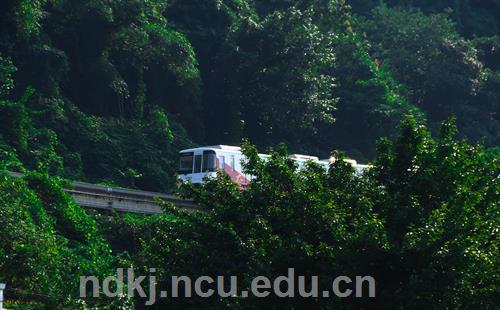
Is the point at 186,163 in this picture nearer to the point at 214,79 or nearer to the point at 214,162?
the point at 214,162

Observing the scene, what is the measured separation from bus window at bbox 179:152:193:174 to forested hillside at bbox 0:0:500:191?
10.8ft

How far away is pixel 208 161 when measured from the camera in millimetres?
46875

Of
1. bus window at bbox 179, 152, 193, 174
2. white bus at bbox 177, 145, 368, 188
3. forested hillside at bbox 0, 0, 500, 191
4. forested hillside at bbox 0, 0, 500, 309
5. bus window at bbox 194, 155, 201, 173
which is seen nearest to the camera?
forested hillside at bbox 0, 0, 500, 309

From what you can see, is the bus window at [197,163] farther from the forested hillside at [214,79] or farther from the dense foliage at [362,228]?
the dense foliage at [362,228]

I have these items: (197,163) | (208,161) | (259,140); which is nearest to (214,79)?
(259,140)

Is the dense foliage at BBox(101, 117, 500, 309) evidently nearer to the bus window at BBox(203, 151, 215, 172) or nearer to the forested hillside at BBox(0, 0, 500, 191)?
the bus window at BBox(203, 151, 215, 172)

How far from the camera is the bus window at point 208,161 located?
46.5 meters

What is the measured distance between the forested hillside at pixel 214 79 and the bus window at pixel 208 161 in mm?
4932

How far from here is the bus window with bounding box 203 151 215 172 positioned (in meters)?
46.5

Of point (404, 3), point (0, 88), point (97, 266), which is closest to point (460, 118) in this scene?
point (404, 3)

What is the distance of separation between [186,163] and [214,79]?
39.5 feet

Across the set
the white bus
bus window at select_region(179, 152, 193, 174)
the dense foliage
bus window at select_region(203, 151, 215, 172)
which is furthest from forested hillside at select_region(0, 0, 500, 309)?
bus window at select_region(203, 151, 215, 172)

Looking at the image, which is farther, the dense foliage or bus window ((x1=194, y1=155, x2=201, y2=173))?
bus window ((x1=194, y1=155, x2=201, y2=173))

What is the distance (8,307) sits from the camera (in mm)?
27984
